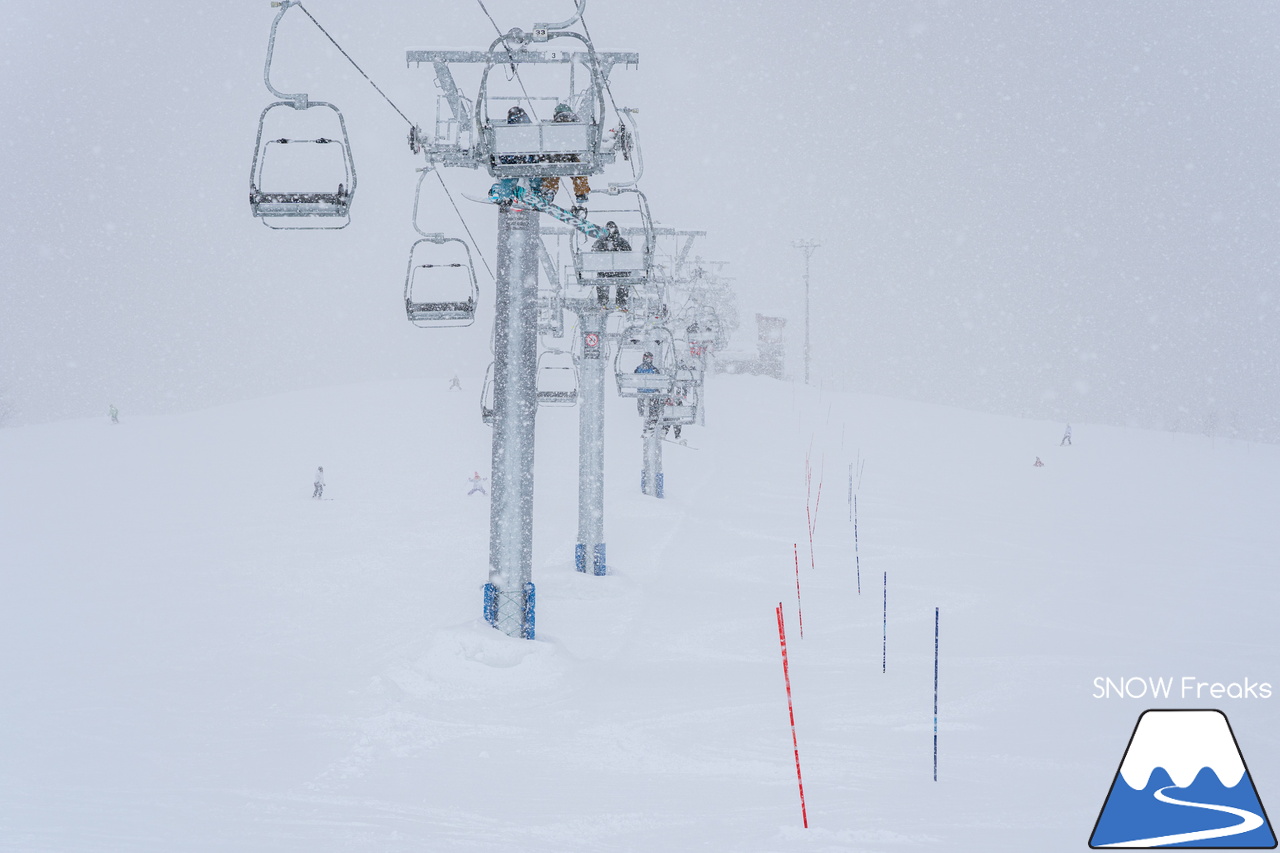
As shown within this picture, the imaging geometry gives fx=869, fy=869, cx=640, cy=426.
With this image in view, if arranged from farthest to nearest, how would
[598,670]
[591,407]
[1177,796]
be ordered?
[591,407] < [598,670] < [1177,796]

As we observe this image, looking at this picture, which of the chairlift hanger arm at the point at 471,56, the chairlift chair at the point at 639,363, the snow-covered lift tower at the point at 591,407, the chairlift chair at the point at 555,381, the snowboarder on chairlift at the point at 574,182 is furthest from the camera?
the chairlift chair at the point at 639,363

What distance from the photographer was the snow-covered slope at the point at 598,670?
595 centimetres

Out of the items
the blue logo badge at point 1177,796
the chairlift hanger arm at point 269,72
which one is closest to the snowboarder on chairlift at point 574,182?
the chairlift hanger arm at point 269,72

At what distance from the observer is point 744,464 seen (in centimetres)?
3531

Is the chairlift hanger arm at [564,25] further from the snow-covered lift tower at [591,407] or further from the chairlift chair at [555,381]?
the chairlift chair at [555,381]

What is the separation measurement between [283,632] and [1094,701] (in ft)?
31.6

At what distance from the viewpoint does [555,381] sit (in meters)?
13.7

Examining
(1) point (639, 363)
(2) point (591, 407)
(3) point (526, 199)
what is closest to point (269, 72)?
(3) point (526, 199)

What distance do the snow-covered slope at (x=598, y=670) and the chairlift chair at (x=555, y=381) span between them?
3.14 metres

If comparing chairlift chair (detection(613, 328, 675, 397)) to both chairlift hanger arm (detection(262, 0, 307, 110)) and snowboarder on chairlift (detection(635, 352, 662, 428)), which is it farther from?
chairlift hanger arm (detection(262, 0, 307, 110))

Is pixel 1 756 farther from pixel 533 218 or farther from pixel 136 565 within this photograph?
pixel 136 565

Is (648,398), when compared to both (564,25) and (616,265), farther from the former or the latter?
(564,25)

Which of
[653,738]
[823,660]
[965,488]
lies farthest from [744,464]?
[653,738]

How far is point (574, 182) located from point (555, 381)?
3397 millimetres
